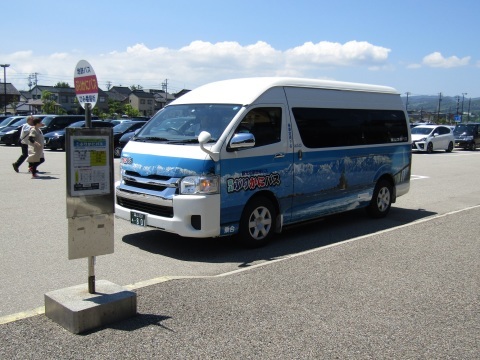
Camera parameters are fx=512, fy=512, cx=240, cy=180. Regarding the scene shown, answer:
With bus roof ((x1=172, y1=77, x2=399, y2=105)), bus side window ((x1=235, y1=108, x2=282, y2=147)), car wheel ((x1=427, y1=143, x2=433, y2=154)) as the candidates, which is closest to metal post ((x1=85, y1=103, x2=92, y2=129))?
bus side window ((x1=235, y1=108, x2=282, y2=147))

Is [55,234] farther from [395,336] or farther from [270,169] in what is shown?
[395,336]

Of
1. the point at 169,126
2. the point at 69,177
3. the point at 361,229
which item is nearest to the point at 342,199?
the point at 361,229

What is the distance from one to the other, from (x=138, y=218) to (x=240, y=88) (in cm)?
235

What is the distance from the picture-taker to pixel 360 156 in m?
8.90

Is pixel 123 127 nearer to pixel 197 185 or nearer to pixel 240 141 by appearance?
pixel 240 141

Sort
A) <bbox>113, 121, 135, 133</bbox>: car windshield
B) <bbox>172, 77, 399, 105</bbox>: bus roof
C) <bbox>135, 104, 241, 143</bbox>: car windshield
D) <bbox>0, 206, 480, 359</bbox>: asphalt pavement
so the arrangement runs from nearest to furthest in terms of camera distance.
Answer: <bbox>0, 206, 480, 359</bbox>: asphalt pavement < <bbox>135, 104, 241, 143</bbox>: car windshield < <bbox>172, 77, 399, 105</bbox>: bus roof < <bbox>113, 121, 135, 133</bbox>: car windshield

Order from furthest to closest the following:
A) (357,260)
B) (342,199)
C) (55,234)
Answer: (342,199) < (55,234) < (357,260)

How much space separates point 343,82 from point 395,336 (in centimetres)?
553

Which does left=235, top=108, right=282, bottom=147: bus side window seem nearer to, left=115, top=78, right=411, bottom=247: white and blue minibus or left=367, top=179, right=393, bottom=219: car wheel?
left=115, top=78, right=411, bottom=247: white and blue minibus

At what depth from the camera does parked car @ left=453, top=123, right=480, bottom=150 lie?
111 ft

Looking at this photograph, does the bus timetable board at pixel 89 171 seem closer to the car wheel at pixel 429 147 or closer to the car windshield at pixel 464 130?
the car wheel at pixel 429 147

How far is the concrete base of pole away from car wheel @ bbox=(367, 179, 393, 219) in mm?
6073

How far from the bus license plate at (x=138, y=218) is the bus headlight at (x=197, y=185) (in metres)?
0.73

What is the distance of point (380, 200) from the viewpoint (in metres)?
9.63
